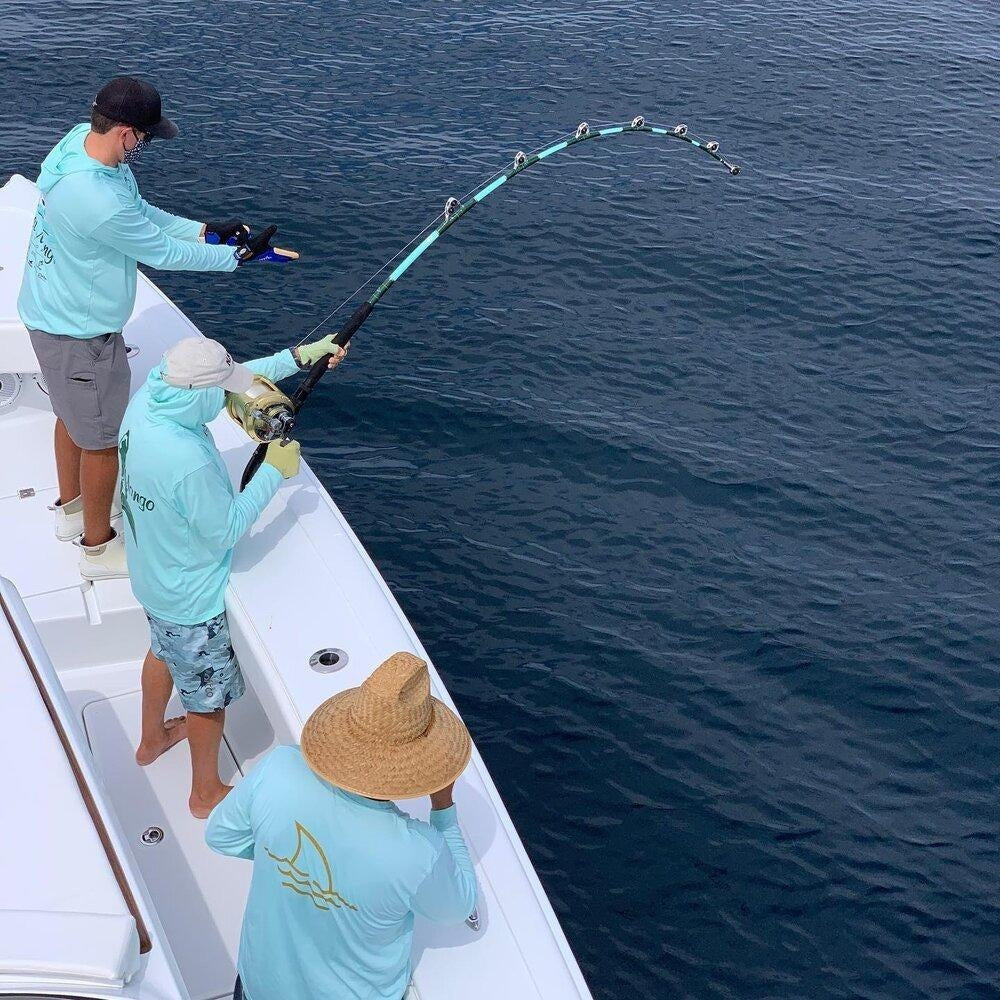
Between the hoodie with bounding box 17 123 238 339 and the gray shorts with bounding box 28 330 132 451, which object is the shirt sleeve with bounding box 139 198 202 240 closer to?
the hoodie with bounding box 17 123 238 339

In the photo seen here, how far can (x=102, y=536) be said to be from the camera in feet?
16.8

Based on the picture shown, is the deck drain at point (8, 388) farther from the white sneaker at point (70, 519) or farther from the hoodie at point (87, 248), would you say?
the hoodie at point (87, 248)

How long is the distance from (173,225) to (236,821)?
121 inches

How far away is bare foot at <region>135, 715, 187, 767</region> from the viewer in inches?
188

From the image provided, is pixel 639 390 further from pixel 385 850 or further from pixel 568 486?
pixel 385 850

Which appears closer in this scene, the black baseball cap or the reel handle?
the black baseball cap

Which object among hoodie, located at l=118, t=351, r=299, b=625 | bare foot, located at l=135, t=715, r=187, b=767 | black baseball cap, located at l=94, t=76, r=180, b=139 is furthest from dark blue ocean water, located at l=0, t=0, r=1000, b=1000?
black baseball cap, located at l=94, t=76, r=180, b=139

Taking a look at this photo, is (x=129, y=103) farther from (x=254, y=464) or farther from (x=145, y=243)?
(x=254, y=464)

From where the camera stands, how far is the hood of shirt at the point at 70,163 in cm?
452

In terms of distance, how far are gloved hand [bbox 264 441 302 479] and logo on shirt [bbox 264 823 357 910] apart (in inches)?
77.1

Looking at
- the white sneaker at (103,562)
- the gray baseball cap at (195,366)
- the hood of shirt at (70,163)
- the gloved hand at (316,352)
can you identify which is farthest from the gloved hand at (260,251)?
the gray baseball cap at (195,366)

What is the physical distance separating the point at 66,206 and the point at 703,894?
427cm

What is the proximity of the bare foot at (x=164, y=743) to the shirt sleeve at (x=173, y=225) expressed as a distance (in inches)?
79.9

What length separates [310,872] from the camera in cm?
282
